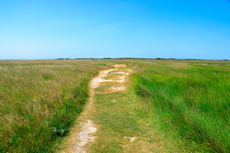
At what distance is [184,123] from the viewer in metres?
2.97

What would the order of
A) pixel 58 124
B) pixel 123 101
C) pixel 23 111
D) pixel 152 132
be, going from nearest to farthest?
pixel 152 132 < pixel 58 124 < pixel 23 111 < pixel 123 101

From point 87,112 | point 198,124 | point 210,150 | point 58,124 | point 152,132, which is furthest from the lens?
point 87,112

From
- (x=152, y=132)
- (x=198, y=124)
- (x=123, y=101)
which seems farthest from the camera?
(x=123, y=101)

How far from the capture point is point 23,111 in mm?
3867

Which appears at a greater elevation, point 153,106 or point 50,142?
point 153,106

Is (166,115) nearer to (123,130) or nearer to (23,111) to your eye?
(123,130)

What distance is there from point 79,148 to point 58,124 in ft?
3.83

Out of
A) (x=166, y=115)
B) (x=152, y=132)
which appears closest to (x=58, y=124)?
(x=152, y=132)

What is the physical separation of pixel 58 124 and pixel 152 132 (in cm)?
258

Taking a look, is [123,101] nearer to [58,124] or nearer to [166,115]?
[166,115]

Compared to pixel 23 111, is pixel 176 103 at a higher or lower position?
higher

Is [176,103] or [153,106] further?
[153,106]

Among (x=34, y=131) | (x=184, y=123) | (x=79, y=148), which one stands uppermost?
(x=184, y=123)

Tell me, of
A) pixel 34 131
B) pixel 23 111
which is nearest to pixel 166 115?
pixel 34 131
